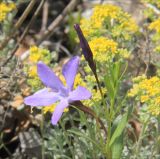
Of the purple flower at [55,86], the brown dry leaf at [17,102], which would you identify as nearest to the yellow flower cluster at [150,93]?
the purple flower at [55,86]

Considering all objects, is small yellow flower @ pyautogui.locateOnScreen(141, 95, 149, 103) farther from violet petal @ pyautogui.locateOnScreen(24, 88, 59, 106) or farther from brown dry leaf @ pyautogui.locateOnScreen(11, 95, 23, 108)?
brown dry leaf @ pyautogui.locateOnScreen(11, 95, 23, 108)

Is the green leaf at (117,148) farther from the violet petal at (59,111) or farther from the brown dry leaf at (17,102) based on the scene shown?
the brown dry leaf at (17,102)

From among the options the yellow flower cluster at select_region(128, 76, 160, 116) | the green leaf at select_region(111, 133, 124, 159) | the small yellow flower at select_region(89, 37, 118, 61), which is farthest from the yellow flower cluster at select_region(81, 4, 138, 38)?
the green leaf at select_region(111, 133, 124, 159)

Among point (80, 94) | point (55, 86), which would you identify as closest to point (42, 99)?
point (55, 86)

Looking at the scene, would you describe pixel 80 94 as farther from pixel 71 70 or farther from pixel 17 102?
pixel 17 102

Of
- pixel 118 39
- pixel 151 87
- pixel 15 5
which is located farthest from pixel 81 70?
pixel 151 87
